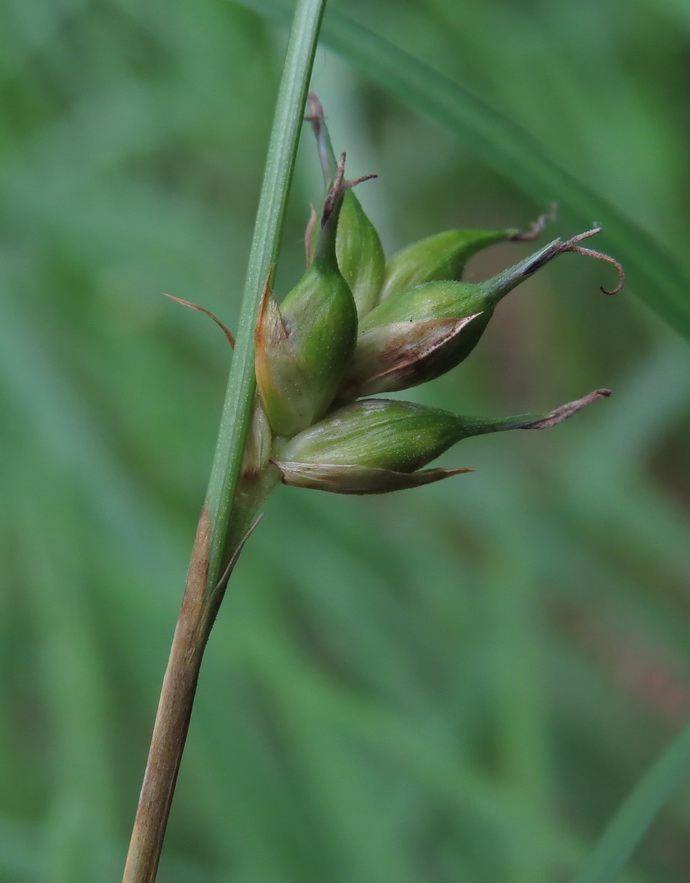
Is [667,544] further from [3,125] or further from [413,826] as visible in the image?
[3,125]

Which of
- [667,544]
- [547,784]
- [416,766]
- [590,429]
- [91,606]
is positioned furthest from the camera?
[590,429]

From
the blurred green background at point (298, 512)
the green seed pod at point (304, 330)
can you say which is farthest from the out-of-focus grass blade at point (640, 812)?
the blurred green background at point (298, 512)

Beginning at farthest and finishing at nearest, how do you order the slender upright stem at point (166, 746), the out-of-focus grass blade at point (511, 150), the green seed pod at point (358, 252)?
the out-of-focus grass blade at point (511, 150), the green seed pod at point (358, 252), the slender upright stem at point (166, 746)

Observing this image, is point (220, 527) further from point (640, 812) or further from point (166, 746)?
point (640, 812)

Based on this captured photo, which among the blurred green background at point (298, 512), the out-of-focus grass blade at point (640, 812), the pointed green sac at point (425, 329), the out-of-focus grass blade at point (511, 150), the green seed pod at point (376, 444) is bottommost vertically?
the blurred green background at point (298, 512)

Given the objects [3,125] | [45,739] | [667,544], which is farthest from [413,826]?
[3,125]

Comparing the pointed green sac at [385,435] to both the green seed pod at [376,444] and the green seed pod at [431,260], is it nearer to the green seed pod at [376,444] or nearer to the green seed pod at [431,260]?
the green seed pod at [376,444]

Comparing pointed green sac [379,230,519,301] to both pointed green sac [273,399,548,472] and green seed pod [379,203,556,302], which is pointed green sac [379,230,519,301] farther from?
pointed green sac [273,399,548,472]
